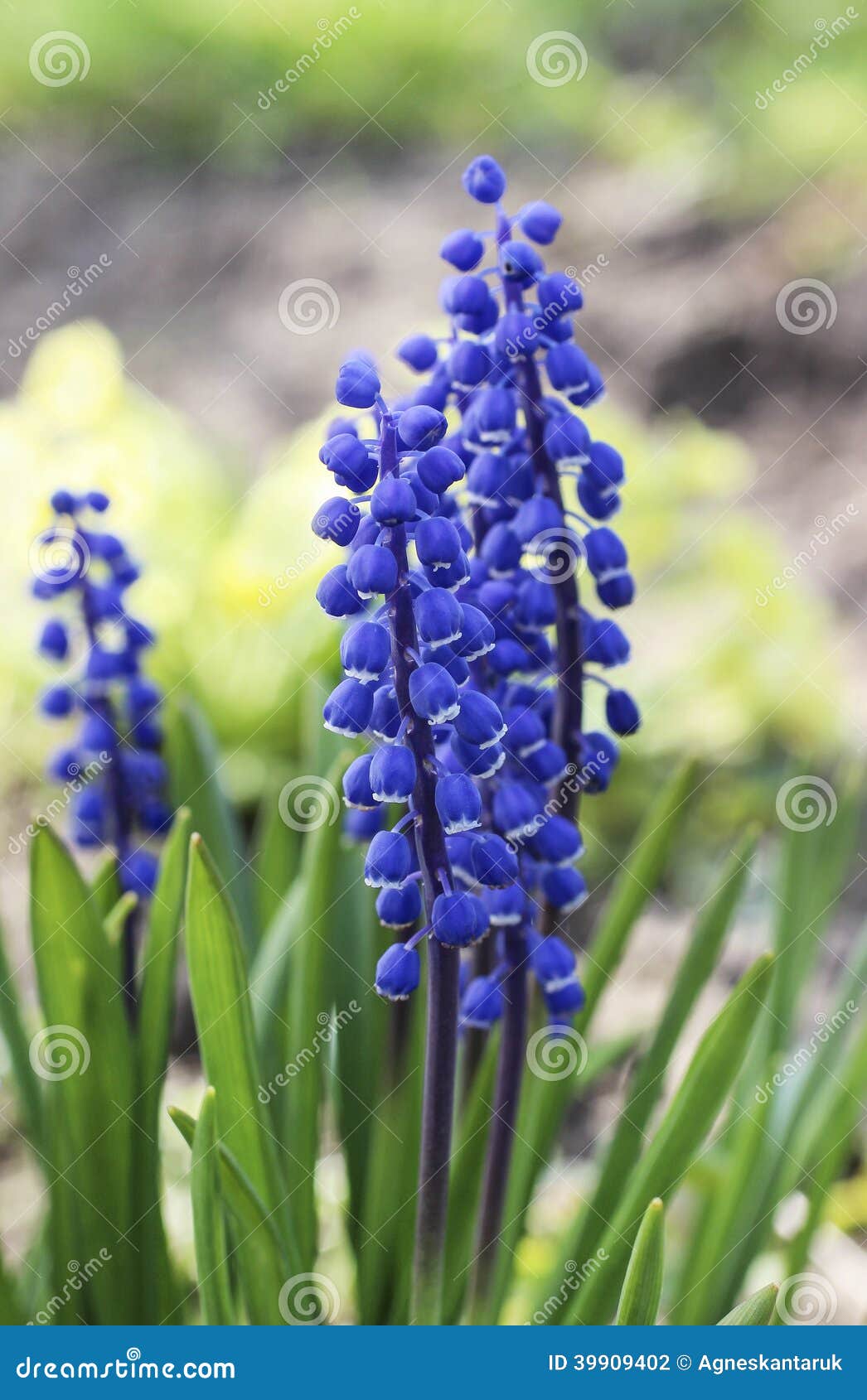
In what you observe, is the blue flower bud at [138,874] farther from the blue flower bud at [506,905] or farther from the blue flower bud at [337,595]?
A: the blue flower bud at [337,595]

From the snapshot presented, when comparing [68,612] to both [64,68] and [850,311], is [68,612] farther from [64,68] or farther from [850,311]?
[64,68]

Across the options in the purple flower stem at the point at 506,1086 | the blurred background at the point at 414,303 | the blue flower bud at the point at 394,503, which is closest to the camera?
the blue flower bud at the point at 394,503

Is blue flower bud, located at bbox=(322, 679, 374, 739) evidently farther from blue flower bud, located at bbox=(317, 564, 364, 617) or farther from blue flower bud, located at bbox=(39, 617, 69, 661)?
blue flower bud, located at bbox=(39, 617, 69, 661)

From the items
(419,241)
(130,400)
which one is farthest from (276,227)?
(130,400)

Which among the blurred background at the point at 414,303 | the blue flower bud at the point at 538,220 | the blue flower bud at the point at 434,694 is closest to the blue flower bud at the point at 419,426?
the blue flower bud at the point at 434,694

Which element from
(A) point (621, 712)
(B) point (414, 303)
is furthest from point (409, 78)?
(A) point (621, 712)

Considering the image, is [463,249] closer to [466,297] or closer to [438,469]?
[466,297]

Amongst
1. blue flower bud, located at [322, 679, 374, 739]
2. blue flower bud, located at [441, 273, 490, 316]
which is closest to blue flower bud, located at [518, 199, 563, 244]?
blue flower bud, located at [441, 273, 490, 316]
